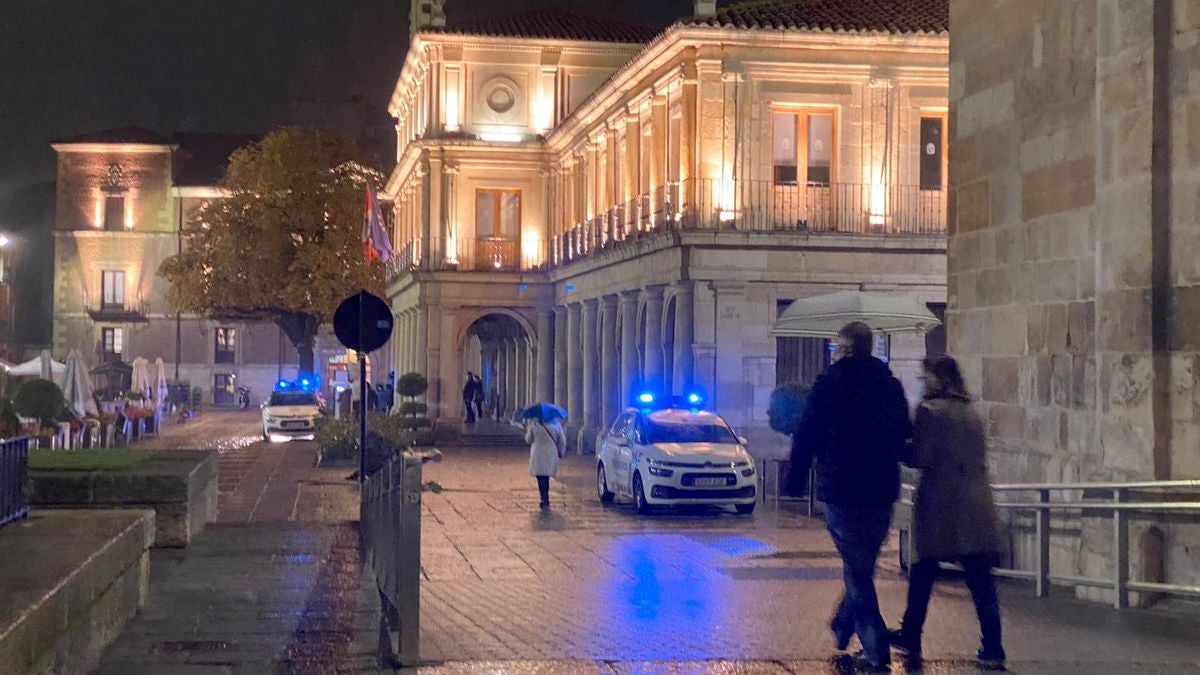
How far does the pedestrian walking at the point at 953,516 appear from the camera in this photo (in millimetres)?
8109


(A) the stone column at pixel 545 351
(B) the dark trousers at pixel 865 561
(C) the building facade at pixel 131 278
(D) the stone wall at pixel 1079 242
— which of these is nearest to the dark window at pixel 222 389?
(C) the building facade at pixel 131 278

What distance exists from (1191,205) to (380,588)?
6427 mm

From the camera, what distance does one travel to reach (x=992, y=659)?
8.11 m

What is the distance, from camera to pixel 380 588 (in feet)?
32.1

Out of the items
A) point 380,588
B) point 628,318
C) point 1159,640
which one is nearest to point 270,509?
point 380,588

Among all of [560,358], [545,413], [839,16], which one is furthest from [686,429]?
[560,358]

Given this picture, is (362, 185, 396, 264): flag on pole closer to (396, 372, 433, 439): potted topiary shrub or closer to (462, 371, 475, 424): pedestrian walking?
(396, 372, 433, 439): potted topiary shrub

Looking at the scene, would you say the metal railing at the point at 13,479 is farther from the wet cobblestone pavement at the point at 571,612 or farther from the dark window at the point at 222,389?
the dark window at the point at 222,389

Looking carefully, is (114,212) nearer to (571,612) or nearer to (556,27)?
(556,27)

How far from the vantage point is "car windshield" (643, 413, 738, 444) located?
2091 cm

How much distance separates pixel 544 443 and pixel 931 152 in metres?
12.7

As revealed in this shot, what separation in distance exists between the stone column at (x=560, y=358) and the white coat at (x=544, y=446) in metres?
20.1

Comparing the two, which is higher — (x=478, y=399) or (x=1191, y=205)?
(x=1191, y=205)

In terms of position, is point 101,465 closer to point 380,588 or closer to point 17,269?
point 380,588
